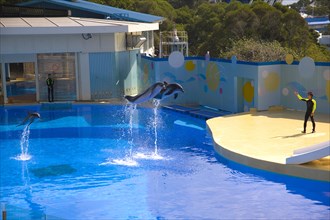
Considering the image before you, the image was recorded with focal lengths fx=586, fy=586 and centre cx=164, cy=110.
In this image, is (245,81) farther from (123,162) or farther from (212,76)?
(123,162)

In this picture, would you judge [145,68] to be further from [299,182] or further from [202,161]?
[299,182]

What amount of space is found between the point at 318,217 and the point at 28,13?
64.4ft

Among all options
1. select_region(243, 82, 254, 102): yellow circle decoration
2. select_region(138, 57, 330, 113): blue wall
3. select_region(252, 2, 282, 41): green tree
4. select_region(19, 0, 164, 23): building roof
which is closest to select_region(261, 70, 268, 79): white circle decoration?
select_region(138, 57, 330, 113): blue wall

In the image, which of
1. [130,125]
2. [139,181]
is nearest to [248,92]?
[130,125]

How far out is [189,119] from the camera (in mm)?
19703

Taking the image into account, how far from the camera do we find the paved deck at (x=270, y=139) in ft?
40.3

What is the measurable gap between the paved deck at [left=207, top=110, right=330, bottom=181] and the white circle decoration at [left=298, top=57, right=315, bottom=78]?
→ 124 cm

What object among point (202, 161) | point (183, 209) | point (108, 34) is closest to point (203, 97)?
point (108, 34)

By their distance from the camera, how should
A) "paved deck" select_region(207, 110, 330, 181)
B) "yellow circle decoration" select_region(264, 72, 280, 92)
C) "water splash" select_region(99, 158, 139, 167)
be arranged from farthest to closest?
"yellow circle decoration" select_region(264, 72, 280, 92) → "water splash" select_region(99, 158, 139, 167) → "paved deck" select_region(207, 110, 330, 181)

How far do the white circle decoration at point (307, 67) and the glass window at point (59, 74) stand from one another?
31.8 feet

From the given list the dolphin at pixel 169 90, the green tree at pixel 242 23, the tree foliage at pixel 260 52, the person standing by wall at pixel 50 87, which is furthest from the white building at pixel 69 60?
the green tree at pixel 242 23

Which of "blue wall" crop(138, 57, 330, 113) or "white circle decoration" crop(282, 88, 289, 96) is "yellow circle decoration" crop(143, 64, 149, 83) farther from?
"white circle decoration" crop(282, 88, 289, 96)

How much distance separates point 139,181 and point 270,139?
407 cm

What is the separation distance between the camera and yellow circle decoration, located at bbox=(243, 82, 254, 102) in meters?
19.1
